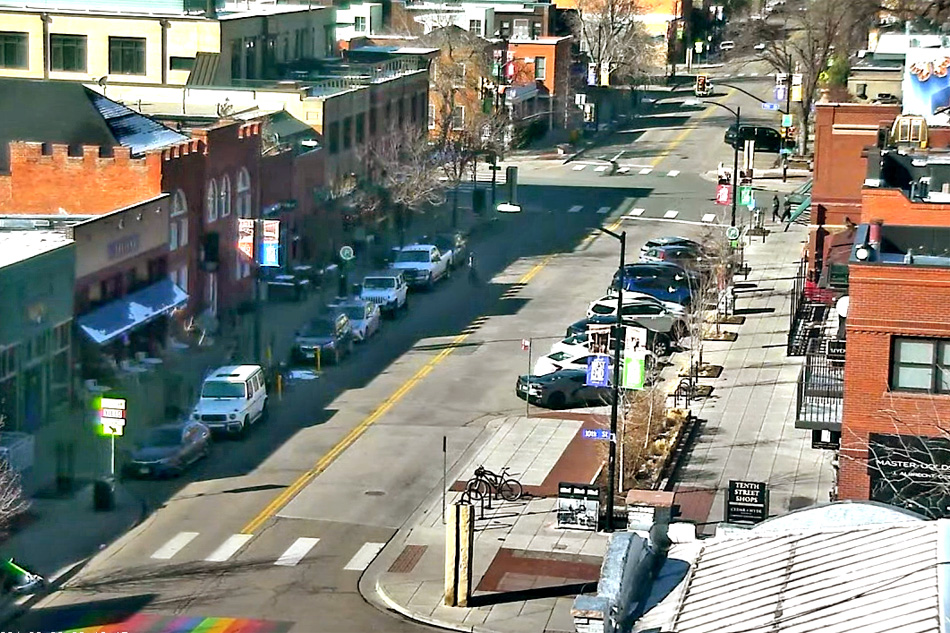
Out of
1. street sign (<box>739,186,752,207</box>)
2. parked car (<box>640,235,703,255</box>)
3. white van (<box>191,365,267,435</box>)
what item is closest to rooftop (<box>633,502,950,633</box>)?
white van (<box>191,365,267,435</box>)

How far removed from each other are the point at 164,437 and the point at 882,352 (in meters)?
17.1

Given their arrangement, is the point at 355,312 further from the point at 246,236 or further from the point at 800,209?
the point at 800,209

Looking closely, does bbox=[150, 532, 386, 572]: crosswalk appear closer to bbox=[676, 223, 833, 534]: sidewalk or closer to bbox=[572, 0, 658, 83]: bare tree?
bbox=[676, 223, 833, 534]: sidewalk

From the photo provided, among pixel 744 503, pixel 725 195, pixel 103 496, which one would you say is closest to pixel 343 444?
pixel 103 496

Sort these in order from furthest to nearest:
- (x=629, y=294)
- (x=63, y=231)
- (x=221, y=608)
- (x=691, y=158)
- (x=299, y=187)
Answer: (x=691, y=158)
(x=299, y=187)
(x=629, y=294)
(x=63, y=231)
(x=221, y=608)

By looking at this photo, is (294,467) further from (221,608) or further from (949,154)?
(949,154)

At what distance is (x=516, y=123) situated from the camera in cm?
10588

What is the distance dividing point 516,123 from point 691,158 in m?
10.4

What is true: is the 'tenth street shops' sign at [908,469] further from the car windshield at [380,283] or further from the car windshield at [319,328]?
the car windshield at [380,283]

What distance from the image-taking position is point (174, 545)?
3762 centimetres

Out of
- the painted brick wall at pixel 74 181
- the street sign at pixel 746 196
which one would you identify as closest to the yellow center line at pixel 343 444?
the painted brick wall at pixel 74 181

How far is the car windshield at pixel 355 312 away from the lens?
5775cm

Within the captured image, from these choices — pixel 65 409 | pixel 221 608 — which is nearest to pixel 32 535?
pixel 221 608

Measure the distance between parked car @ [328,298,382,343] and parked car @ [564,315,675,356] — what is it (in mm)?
6342
